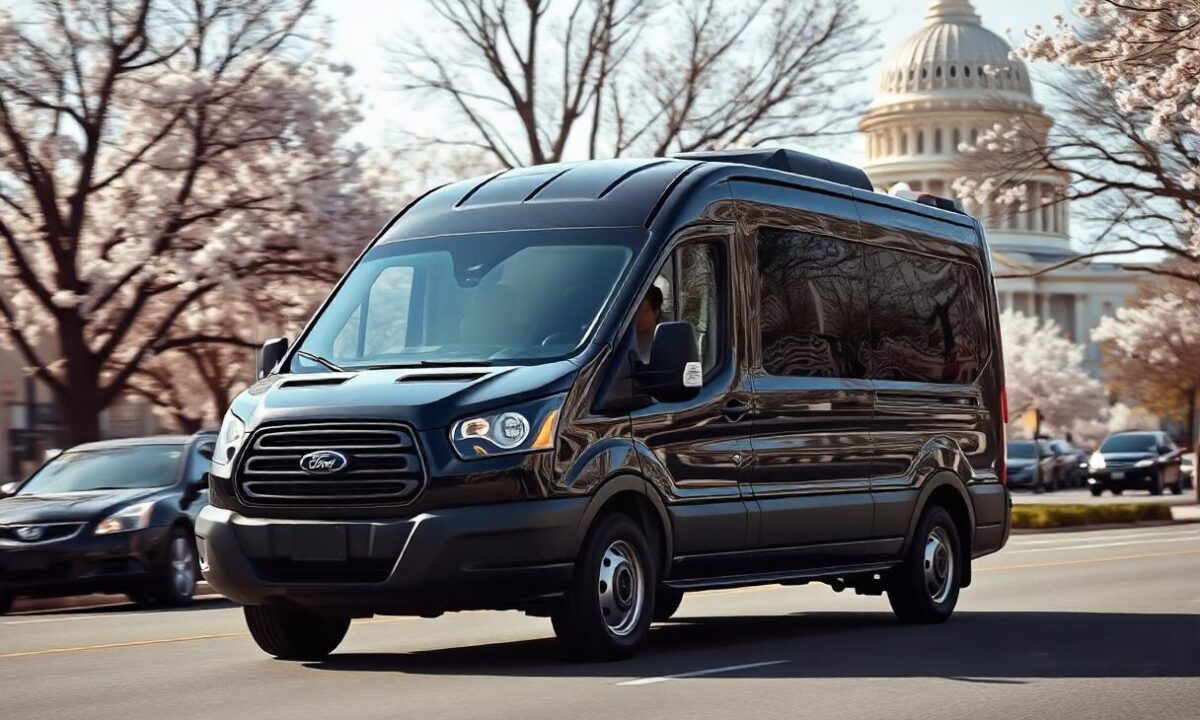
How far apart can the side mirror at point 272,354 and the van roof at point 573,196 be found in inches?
35.8

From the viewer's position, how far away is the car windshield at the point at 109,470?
18266 millimetres

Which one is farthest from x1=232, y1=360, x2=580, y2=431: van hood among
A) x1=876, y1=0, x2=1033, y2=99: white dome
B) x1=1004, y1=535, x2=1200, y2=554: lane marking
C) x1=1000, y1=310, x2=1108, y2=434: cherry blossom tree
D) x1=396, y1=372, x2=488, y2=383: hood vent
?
x1=876, y1=0, x2=1033, y2=99: white dome

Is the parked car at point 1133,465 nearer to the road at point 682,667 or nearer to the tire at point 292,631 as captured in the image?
the road at point 682,667

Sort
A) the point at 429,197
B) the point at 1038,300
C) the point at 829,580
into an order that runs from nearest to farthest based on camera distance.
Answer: the point at 429,197 < the point at 829,580 < the point at 1038,300

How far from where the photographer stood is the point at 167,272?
98.4 feet

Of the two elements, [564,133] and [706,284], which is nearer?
[706,284]

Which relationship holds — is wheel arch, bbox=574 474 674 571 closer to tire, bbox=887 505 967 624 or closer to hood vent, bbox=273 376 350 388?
hood vent, bbox=273 376 350 388

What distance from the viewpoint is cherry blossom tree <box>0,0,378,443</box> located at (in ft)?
91.4

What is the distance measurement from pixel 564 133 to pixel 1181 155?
435 inches

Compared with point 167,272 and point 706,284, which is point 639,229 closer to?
point 706,284

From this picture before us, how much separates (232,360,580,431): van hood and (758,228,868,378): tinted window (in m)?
2.15

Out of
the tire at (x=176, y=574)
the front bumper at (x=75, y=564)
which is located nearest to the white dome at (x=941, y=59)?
the tire at (x=176, y=574)

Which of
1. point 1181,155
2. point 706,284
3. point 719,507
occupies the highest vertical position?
point 1181,155

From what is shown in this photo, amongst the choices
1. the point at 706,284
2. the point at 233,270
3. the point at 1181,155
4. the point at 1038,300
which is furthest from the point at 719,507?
the point at 1038,300
